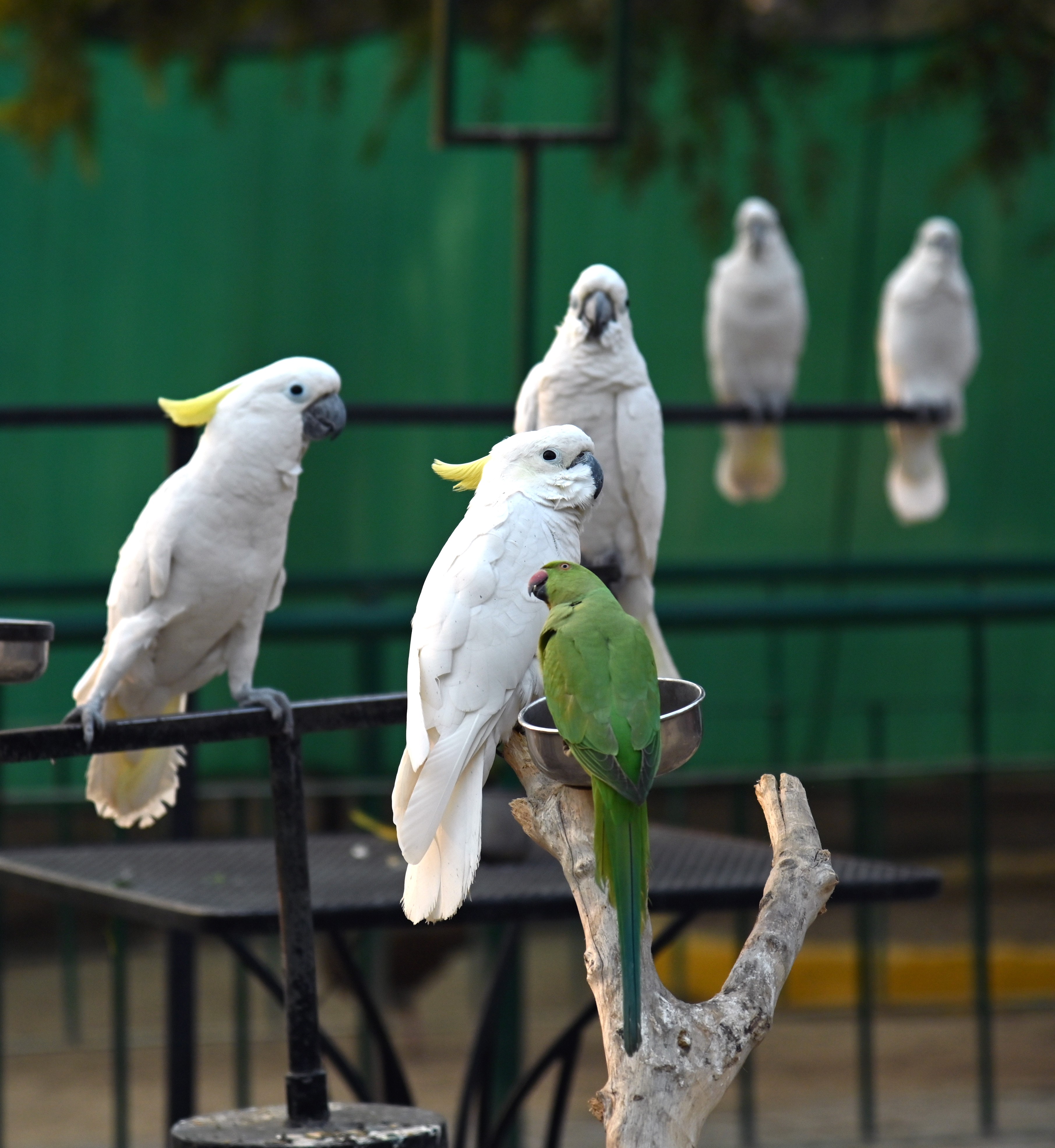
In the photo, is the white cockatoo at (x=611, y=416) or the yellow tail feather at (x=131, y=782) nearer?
the white cockatoo at (x=611, y=416)

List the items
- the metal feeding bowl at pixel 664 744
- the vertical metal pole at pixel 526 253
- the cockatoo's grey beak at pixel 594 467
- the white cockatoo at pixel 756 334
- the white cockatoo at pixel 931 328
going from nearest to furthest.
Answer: the metal feeding bowl at pixel 664 744
the cockatoo's grey beak at pixel 594 467
the vertical metal pole at pixel 526 253
the white cockatoo at pixel 756 334
the white cockatoo at pixel 931 328

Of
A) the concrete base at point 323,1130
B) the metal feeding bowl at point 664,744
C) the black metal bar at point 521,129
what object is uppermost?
the black metal bar at point 521,129

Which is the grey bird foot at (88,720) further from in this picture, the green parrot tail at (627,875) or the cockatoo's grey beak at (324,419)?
the green parrot tail at (627,875)

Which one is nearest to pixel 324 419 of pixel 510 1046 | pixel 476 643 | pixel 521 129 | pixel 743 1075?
pixel 476 643

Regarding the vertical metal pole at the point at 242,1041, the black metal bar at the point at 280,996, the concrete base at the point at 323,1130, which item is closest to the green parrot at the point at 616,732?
the concrete base at the point at 323,1130

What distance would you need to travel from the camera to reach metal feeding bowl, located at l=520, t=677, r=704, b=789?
1.38 meters

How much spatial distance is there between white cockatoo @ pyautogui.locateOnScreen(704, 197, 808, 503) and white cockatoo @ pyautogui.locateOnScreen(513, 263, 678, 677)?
2240 mm

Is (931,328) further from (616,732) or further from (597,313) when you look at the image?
(616,732)

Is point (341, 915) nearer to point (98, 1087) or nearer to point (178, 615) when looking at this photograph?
point (178, 615)

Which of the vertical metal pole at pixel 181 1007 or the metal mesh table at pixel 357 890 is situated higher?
the metal mesh table at pixel 357 890

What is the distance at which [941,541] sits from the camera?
5.95 meters

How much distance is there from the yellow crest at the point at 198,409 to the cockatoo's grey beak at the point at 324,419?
0.10 meters

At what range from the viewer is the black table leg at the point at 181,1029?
8.39 ft

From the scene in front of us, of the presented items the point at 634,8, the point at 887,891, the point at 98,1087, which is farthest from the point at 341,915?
the point at 634,8
